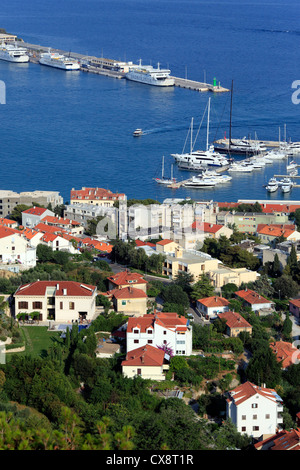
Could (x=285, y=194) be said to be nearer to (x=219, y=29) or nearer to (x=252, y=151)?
(x=252, y=151)

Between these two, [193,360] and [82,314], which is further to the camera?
[82,314]

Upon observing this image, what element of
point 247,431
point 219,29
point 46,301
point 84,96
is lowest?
point 247,431

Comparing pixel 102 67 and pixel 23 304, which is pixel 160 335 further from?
pixel 102 67

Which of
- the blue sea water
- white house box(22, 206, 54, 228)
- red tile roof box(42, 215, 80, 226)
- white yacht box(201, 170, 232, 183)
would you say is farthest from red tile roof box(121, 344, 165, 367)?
white yacht box(201, 170, 232, 183)

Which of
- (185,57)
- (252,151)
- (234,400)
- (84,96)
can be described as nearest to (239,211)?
(252,151)

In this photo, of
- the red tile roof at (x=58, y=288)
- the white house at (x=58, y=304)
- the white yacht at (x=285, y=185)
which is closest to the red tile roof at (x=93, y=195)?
the white yacht at (x=285, y=185)

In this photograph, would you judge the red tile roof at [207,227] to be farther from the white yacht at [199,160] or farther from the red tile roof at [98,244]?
the white yacht at [199,160]

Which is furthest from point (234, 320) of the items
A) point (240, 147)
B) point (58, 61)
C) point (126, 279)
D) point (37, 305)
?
point (58, 61)
